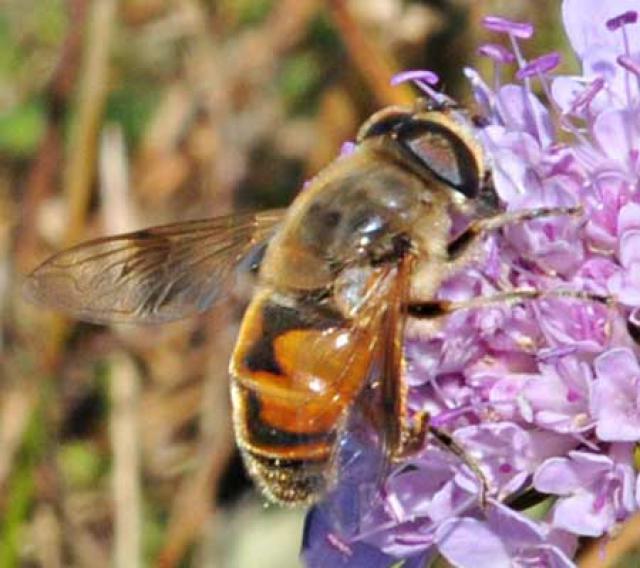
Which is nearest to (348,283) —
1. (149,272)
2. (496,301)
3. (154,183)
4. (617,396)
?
(496,301)

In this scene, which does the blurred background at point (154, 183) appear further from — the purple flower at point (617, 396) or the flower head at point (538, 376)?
the purple flower at point (617, 396)

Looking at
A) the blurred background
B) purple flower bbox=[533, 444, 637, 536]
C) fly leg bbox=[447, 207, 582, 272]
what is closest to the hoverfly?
fly leg bbox=[447, 207, 582, 272]

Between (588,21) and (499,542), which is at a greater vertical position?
(588,21)

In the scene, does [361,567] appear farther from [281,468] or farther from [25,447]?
[25,447]

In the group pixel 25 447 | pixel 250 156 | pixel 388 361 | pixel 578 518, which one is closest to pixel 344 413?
pixel 388 361

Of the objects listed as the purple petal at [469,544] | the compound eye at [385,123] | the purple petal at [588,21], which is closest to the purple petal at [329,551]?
the purple petal at [469,544]

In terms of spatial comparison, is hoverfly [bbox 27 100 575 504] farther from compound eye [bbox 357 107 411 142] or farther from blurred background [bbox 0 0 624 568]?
blurred background [bbox 0 0 624 568]

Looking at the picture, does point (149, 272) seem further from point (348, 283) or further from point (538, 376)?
point (538, 376)
